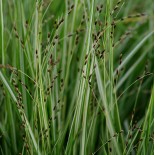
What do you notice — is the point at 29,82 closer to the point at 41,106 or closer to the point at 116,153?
the point at 41,106

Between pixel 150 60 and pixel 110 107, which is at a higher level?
pixel 150 60

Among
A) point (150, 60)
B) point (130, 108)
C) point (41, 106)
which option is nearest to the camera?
point (41, 106)

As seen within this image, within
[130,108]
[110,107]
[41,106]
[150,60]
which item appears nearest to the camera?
[41,106]

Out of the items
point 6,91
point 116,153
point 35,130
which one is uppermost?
point 6,91

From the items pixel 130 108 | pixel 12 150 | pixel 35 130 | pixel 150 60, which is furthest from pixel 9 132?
pixel 150 60

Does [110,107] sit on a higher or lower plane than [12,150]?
higher

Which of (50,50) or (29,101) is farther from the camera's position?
(29,101)

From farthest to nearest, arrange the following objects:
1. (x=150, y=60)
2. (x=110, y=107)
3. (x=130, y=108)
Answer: (x=150, y=60)
(x=130, y=108)
(x=110, y=107)

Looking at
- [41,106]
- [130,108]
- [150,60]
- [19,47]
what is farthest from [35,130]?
[150,60]

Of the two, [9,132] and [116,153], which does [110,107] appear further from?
[9,132]
